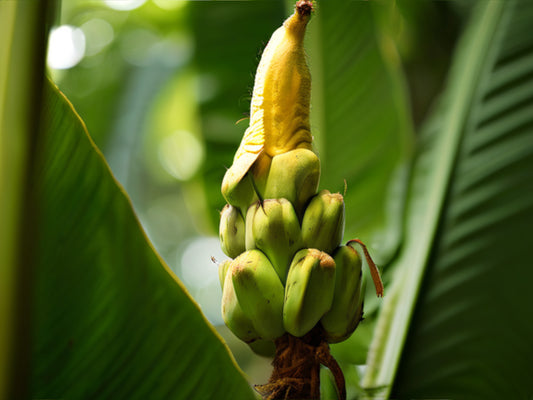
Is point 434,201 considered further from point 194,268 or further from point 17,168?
A: point 194,268

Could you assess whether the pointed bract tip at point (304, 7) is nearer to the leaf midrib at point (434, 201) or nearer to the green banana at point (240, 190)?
the green banana at point (240, 190)

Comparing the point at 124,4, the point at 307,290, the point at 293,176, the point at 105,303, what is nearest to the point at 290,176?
the point at 293,176

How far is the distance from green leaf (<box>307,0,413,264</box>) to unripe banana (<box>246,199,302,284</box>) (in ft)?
1.59

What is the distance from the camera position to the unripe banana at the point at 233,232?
525 millimetres

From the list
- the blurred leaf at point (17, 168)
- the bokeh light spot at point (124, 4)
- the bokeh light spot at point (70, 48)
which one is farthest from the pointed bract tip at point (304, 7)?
the bokeh light spot at point (124, 4)

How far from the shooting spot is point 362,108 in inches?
39.0

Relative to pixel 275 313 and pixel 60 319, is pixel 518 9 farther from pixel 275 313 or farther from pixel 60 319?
pixel 60 319

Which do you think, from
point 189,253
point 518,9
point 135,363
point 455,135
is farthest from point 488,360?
point 189,253

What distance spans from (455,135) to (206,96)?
1.86 ft

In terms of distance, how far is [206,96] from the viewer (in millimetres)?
1131

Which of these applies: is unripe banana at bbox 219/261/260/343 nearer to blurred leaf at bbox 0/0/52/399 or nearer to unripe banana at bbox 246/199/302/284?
unripe banana at bbox 246/199/302/284

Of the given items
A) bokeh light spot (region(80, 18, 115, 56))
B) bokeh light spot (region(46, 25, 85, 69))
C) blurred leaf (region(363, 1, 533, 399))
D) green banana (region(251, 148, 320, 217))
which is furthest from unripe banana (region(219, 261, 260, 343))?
bokeh light spot (region(80, 18, 115, 56))

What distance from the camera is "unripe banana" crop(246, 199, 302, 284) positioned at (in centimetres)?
48

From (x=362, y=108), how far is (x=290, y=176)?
556mm
